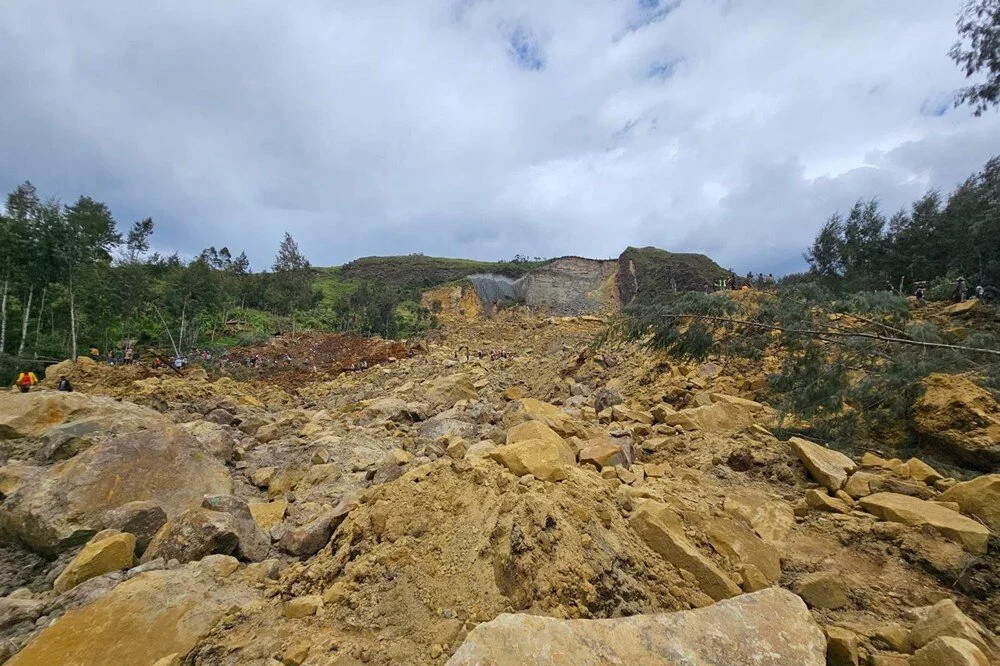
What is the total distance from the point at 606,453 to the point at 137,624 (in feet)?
10.7

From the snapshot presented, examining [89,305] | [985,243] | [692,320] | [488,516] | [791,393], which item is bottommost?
[488,516]

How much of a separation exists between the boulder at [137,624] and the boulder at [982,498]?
4.47 meters

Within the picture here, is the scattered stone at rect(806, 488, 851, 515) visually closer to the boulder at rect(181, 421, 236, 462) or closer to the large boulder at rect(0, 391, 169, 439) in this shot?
the boulder at rect(181, 421, 236, 462)

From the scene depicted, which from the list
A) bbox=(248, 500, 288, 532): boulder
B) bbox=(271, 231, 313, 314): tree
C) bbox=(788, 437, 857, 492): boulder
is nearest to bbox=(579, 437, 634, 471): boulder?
bbox=(788, 437, 857, 492): boulder

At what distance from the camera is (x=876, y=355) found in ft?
17.3

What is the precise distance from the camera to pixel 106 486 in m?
3.68

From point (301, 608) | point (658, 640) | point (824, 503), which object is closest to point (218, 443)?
point (301, 608)

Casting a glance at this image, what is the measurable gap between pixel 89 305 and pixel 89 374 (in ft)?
37.1

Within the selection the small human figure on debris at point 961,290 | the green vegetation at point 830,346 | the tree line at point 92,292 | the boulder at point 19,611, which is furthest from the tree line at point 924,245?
the tree line at point 92,292

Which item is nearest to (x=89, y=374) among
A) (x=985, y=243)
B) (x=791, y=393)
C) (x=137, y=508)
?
(x=137, y=508)

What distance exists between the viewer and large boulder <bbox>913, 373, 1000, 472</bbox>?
4.15m

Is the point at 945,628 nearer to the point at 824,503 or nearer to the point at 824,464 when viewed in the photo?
the point at 824,503

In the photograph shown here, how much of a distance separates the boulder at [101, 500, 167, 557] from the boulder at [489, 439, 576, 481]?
97.3 inches

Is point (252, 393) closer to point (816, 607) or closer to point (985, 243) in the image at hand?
point (816, 607)
